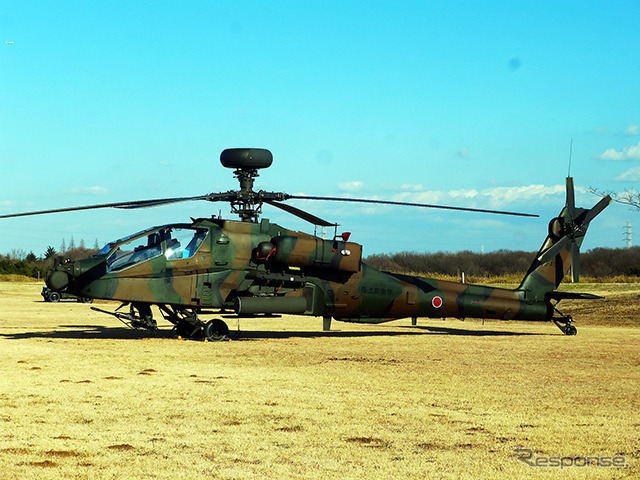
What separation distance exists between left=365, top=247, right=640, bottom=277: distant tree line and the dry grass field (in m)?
51.1

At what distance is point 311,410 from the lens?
904 cm

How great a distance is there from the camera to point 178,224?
18781mm

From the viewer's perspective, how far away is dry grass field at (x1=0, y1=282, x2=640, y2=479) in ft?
21.1

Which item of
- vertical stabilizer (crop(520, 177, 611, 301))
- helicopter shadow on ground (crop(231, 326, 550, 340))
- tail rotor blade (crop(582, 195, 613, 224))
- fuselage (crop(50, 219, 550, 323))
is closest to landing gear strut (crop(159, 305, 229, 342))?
fuselage (crop(50, 219, 550, 323))

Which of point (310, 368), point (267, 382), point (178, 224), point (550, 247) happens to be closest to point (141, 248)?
point (178, 224)

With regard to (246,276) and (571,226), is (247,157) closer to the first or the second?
(246,276)

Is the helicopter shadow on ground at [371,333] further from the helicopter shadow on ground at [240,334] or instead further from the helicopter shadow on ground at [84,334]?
the helicopter shadow on ground at [84,334]

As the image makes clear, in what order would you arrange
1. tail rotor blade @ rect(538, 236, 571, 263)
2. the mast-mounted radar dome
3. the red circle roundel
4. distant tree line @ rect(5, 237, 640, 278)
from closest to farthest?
the mast-mounted radar dome, the red circle roundel, tail rotor blade @ rect(538, 236, 571, 263), distant tree line @ rect(5, 237, 640, 278)

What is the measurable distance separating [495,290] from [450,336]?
208 centimetres

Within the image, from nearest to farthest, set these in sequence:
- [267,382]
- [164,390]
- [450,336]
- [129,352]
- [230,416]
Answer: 1. [230,416]
2. [164,390]
3. [267,382]
4. [129,352]
5. [450,336]

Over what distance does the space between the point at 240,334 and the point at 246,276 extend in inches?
135

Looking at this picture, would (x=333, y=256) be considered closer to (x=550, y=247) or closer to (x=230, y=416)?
(x=550, y=247)

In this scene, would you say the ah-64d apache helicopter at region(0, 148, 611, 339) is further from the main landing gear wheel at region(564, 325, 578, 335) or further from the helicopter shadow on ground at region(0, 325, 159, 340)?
the main landing gear wheel at region(564, 325, 578, 335)

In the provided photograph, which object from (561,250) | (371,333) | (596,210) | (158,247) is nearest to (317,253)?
(158,247)
